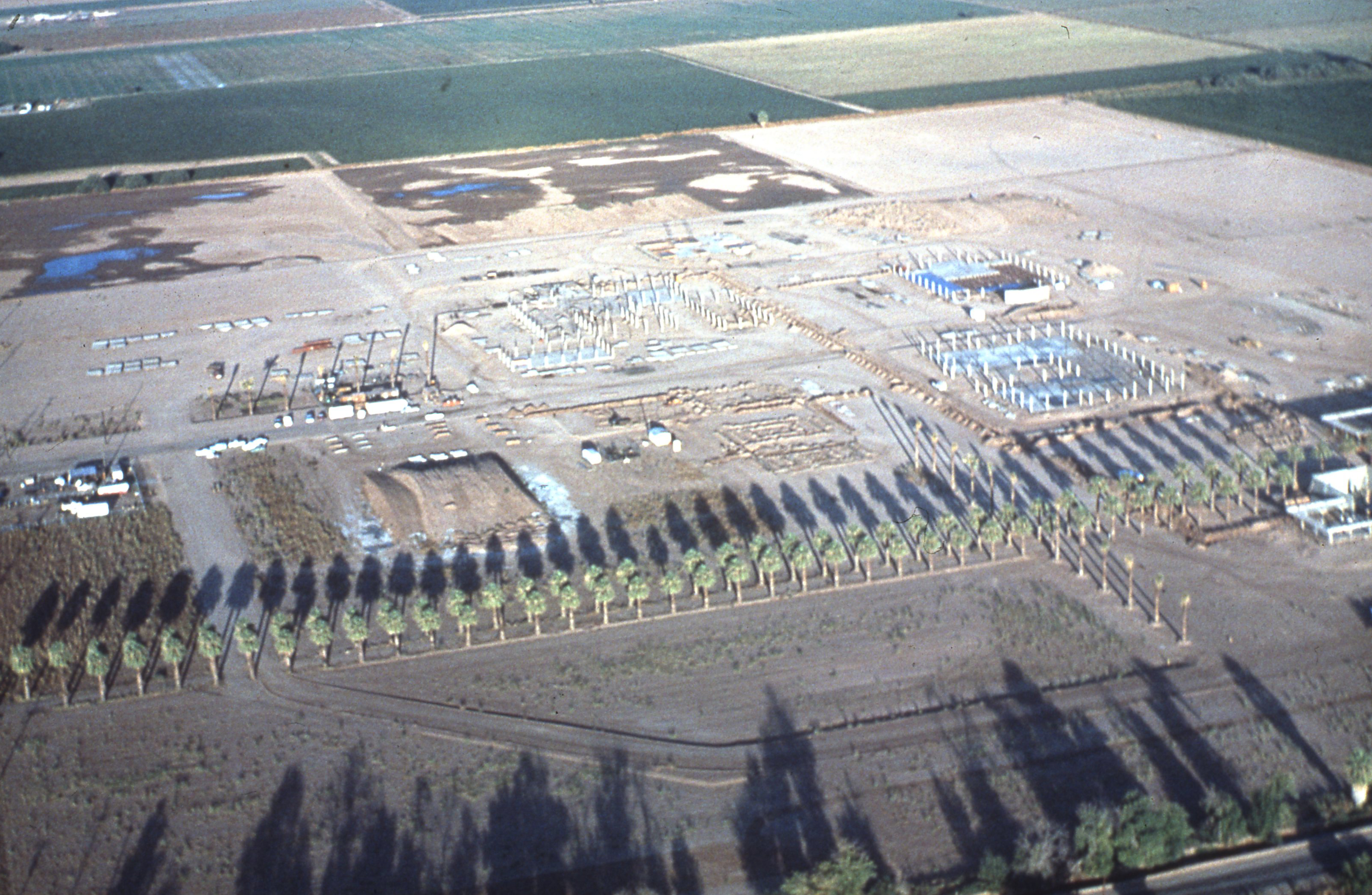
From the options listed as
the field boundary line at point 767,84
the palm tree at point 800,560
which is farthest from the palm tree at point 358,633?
the field boundary line at point 767,84

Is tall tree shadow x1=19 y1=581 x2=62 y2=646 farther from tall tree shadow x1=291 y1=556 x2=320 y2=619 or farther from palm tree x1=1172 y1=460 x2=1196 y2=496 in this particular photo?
palm tree x1=1172 y1=460 x2=1196 y2=496

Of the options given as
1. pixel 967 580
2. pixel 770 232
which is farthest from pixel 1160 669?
pixel 770 232

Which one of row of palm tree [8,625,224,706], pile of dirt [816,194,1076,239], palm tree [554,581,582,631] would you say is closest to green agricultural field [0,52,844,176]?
pile of dirt [816,194,1076,239]

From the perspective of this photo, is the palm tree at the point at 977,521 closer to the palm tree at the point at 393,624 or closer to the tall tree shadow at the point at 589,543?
the tall tree shadow at the point at 589,543

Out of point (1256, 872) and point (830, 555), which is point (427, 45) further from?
point (1256, 872)

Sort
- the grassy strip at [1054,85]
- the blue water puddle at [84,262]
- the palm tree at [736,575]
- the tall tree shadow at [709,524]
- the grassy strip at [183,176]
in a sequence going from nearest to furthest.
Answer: the palm tree at [736,575]
the tall tree shadow at [709,524]
the blue water puddle at [84,262]
the grassy strip at [183,176]
the grassy strip at [1054,85]

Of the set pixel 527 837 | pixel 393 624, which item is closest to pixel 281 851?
pixel 527 837

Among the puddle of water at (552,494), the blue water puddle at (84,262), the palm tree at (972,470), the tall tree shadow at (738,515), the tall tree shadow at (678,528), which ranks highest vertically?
the palm tree at (972,470)
